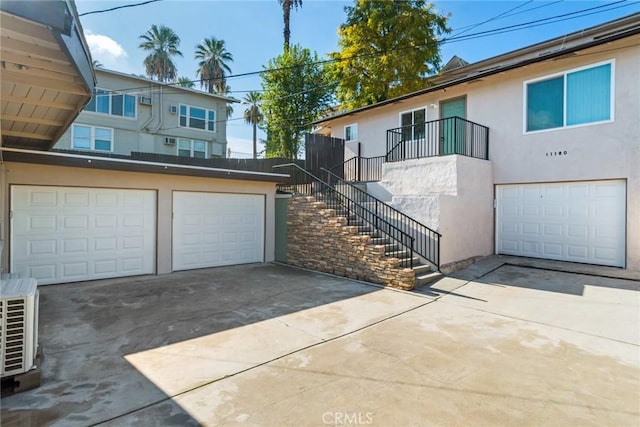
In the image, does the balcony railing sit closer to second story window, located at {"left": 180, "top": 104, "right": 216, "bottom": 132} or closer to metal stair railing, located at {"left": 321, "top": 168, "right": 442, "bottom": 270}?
metal stair railing, located at {"left": 321, "top": 168, "right": 442, "bottom": 270}

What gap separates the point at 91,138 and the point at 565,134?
60.7 ft

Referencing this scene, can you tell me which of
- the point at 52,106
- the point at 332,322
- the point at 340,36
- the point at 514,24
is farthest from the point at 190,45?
the point at 332,322

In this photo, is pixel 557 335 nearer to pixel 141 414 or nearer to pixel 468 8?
pixel 141 414

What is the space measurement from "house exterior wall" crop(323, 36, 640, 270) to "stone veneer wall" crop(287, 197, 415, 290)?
301 cm

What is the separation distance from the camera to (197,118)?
18.8 metres

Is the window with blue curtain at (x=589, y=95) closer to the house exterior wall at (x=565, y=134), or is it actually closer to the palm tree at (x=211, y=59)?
the house exterior wall at (x=565, y=134)

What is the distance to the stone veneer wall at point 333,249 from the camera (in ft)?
24.0

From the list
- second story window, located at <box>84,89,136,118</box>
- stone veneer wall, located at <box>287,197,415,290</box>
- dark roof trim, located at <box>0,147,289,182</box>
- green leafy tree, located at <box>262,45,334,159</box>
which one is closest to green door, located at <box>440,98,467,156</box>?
stone veneer wall, located at <box>287,197,415,290</box>

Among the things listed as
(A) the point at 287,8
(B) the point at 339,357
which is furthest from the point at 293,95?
(B) the point at 339,357

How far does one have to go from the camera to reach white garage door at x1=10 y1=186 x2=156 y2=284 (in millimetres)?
6785

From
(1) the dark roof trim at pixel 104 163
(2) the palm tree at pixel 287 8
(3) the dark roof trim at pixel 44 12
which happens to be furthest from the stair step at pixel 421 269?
(2) the palm tree at pixel 287 8

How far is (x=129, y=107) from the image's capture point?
1672cm

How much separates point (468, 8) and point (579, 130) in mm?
7606

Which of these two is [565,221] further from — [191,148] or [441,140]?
[191,148]
